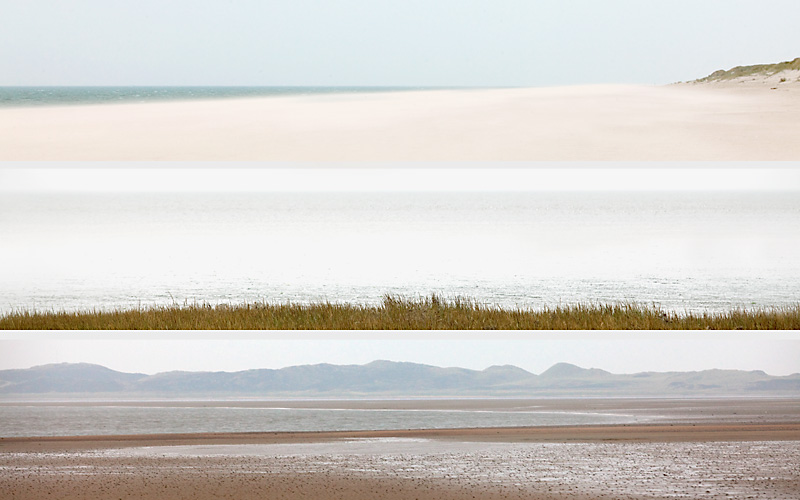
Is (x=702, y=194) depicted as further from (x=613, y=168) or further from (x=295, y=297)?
(x=295, y=297)

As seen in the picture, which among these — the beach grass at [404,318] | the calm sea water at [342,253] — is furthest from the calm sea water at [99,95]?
the beach grass at [404,318]

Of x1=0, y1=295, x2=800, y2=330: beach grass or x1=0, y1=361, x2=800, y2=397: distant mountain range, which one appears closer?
x1=0, y1=295, x2=800, y2=330: beach grass

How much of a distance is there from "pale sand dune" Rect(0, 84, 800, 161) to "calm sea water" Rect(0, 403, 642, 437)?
242cm

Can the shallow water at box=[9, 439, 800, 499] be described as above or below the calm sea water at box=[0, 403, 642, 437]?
below

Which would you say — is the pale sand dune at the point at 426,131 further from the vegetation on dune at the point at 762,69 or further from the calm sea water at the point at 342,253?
the vegetation on dune at the point at 762,69

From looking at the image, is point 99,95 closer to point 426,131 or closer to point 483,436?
point 426,131

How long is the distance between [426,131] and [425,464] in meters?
4.40

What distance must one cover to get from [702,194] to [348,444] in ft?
12.2

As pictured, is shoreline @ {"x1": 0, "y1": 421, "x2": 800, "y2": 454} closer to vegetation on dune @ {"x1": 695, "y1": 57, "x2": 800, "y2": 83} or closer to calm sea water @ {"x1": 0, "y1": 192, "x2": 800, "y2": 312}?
calm sea water @ {"x1": 0, "y1": 192, "x2": 800, "y2": 312}

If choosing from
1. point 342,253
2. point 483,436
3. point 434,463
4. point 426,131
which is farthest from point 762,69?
point 434,463

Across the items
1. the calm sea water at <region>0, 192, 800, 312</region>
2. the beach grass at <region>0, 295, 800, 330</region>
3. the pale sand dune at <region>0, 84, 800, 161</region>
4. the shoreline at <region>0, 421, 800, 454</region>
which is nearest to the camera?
the shoreline at <region>0, 421, 800, 454</region>

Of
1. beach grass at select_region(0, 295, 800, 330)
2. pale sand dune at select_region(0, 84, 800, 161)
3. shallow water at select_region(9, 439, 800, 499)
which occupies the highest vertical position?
pale sand dune at select_region(0, 84, 800, 161)

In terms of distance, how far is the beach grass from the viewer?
20.8 ft

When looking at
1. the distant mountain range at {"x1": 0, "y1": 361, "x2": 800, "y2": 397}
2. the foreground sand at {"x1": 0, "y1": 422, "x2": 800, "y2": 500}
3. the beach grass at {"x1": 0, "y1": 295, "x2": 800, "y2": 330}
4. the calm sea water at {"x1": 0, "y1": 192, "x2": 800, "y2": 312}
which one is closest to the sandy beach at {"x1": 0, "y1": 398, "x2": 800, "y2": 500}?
the foreground sand at {"x1": 0, "y1": 422, "x2": 800, "y2": 500}
